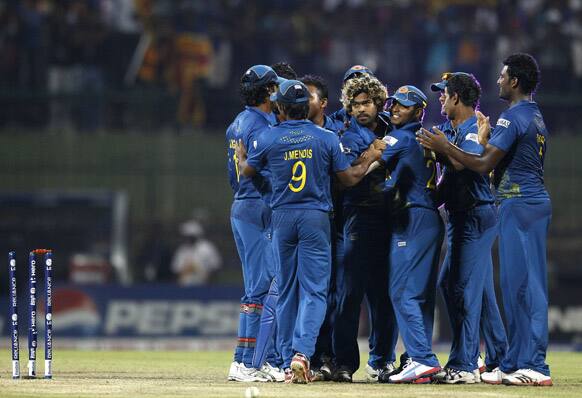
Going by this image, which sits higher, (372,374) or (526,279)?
(526,279)

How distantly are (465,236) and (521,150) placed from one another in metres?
0.77

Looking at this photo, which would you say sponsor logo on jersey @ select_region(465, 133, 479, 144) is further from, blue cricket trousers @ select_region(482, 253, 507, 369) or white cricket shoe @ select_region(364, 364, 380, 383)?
white cricket shoe @ select_region(364, 364, 380, 383)

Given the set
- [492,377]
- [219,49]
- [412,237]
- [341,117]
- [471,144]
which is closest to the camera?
[471,144]

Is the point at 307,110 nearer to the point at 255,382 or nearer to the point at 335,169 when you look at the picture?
the point at 335,169

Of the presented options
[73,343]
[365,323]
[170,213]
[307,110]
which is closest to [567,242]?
[365,323]

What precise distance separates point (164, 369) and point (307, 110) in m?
3.10

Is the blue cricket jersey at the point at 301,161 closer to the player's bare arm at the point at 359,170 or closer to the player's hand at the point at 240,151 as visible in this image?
the player's bare arm at the point at 359,170

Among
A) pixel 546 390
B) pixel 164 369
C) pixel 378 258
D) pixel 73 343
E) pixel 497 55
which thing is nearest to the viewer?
pixel 546 390

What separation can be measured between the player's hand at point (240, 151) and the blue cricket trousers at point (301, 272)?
1.72 feet

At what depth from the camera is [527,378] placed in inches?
306

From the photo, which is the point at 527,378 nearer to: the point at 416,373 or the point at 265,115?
the point at 416,373

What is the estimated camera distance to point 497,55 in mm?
19734

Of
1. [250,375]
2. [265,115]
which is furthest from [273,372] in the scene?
[265,115]

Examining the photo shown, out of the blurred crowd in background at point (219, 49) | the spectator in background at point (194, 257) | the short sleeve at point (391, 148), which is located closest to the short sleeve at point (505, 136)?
the short sleeve at point (391, 148)
